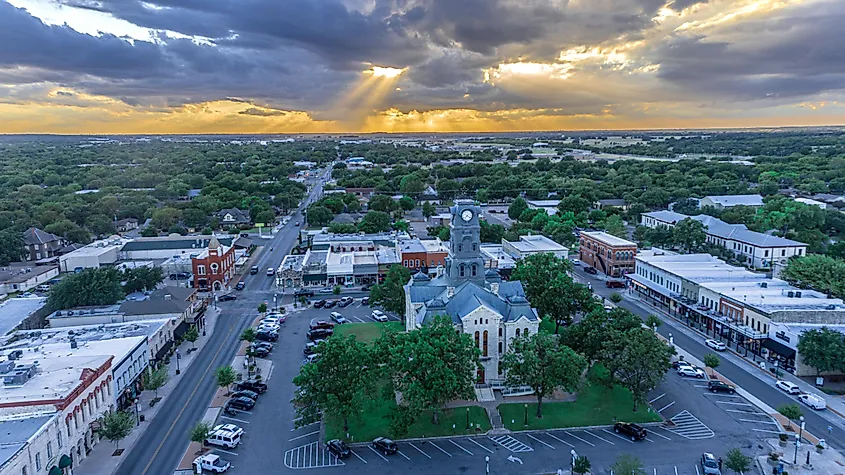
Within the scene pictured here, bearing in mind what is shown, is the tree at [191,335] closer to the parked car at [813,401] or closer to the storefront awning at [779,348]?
the parked car at [813,401]

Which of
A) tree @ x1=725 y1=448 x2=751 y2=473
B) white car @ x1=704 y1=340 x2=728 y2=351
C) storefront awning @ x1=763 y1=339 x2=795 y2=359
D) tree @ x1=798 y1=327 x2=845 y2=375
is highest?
tree @ x1=798 y1=327 x2=845 y2=375

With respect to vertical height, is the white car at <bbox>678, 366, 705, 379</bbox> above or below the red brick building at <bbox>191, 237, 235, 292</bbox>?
below

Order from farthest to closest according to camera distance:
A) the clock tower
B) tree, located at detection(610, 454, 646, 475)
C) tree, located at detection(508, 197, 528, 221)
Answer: tree, located at detection(508, 197, 528, 221)
the clock tower
tree, located at detection(610, 454, 646, 475)

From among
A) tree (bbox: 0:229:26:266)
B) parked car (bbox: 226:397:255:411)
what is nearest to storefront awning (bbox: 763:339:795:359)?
parked car (bbox: 226:397:255:411)

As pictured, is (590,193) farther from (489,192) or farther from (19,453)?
(19,453)

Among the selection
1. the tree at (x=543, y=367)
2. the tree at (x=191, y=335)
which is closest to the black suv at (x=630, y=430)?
the tree at (x=543, y=367)

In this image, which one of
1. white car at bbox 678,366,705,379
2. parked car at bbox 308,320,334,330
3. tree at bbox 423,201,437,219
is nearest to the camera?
white car at bbox 678,366,705,379

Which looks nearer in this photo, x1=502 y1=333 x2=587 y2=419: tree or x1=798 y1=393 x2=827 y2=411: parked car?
x1=502 y1=333 x2=587 y2=419: tree

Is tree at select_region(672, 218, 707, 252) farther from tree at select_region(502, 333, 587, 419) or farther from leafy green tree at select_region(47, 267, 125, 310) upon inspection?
leafy green tree at select_region(47, 267, 125, 310)
